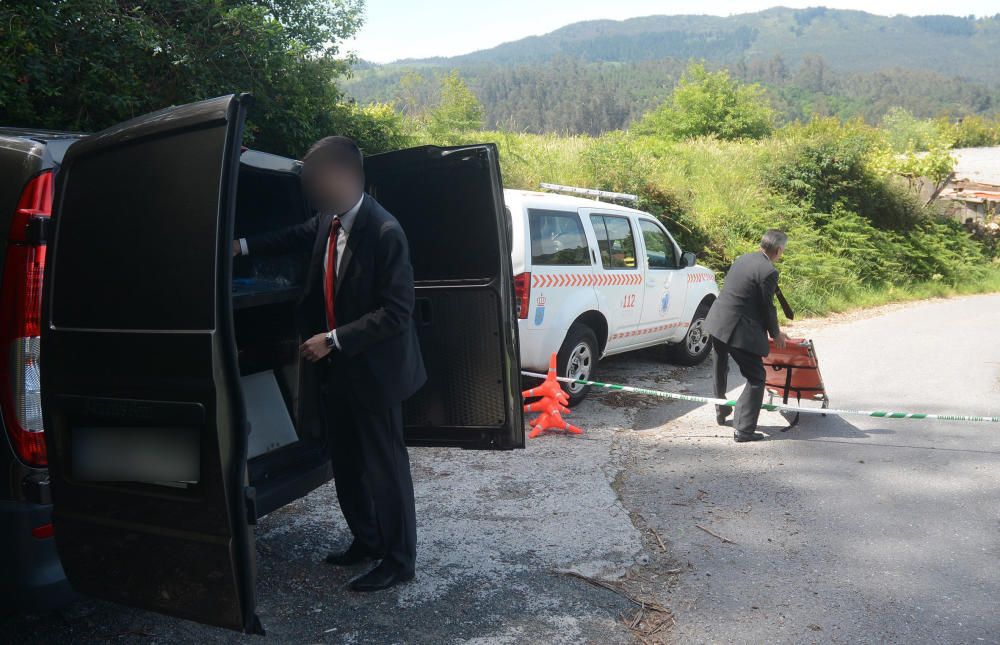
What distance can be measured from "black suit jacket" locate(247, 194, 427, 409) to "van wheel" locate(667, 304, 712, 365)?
6.51 meters

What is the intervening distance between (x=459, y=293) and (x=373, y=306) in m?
0.81

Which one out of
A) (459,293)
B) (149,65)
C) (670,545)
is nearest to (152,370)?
(459,293)

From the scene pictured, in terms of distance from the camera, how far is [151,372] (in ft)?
8.71

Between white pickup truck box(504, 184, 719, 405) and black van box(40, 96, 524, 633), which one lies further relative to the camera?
A: white pickup truck box(504, 184, 719, 405)

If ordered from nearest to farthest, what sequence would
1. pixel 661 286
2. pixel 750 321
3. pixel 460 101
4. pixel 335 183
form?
pixel 335 183, pixel 750 321, pixel 661 286, pixel 460 101

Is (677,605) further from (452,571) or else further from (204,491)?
(204,491)

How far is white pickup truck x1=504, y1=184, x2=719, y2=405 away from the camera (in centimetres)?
706

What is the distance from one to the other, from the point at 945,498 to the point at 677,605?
8.63 ft

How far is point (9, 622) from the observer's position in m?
3.31

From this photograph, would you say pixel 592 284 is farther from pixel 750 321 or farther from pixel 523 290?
pixel 750 321

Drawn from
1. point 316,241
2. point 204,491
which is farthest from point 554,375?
point 204,491

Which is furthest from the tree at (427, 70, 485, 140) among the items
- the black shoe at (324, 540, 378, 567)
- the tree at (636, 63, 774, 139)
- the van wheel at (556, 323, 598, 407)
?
the black shoe at (324, 540, 378, 567)

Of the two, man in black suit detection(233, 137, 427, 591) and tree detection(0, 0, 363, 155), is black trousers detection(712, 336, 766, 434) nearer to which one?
man in black suit detection(233, 137, 427, 591)

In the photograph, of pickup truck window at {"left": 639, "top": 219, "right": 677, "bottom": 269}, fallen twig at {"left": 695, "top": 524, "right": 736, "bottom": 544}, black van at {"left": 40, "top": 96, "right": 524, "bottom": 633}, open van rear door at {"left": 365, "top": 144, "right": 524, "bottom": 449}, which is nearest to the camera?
black van at {"left": 40, "top": 96, "right": 524, "bottom": 633}
